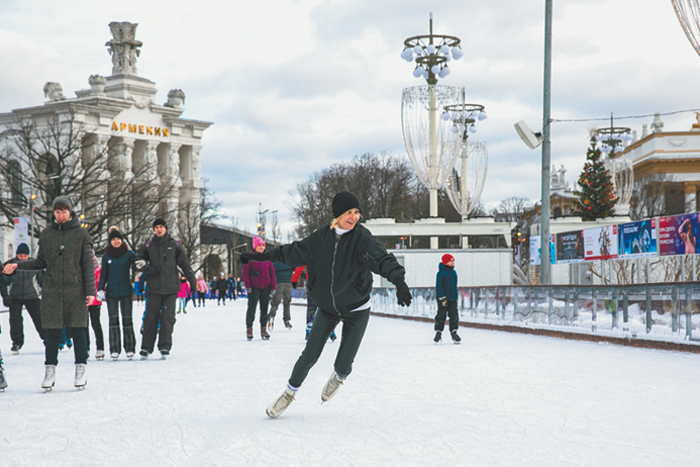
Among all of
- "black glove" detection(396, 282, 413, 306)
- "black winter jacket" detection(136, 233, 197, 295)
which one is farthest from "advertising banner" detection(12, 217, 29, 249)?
"black glove" detection(396, 282, 413, 306)

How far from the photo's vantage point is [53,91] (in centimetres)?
7800

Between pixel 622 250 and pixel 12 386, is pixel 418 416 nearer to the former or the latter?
pixel 12 386

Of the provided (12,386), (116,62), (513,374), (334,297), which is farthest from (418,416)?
(116,62)

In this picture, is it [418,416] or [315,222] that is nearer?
[418,416]

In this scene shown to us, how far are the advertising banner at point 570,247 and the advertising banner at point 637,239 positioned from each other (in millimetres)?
4051

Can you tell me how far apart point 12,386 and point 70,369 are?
1.53 metres

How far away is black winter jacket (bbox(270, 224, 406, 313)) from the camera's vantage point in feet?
19.2

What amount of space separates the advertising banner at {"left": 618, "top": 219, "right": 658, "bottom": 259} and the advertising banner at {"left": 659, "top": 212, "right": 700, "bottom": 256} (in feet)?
1.40

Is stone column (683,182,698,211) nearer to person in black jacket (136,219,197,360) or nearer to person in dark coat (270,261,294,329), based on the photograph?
person in dark coat (270,261,294,329)

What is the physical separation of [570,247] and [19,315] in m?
21.6

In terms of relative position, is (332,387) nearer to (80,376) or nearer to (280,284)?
(80,376)

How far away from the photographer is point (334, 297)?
19.3ft

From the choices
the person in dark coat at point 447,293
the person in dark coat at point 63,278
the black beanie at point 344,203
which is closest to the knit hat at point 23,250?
the person in dark coat at point 63,278

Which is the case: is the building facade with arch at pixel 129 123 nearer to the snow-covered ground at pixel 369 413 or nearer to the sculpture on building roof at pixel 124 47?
the sculpture on building roof at pixel 124 47
